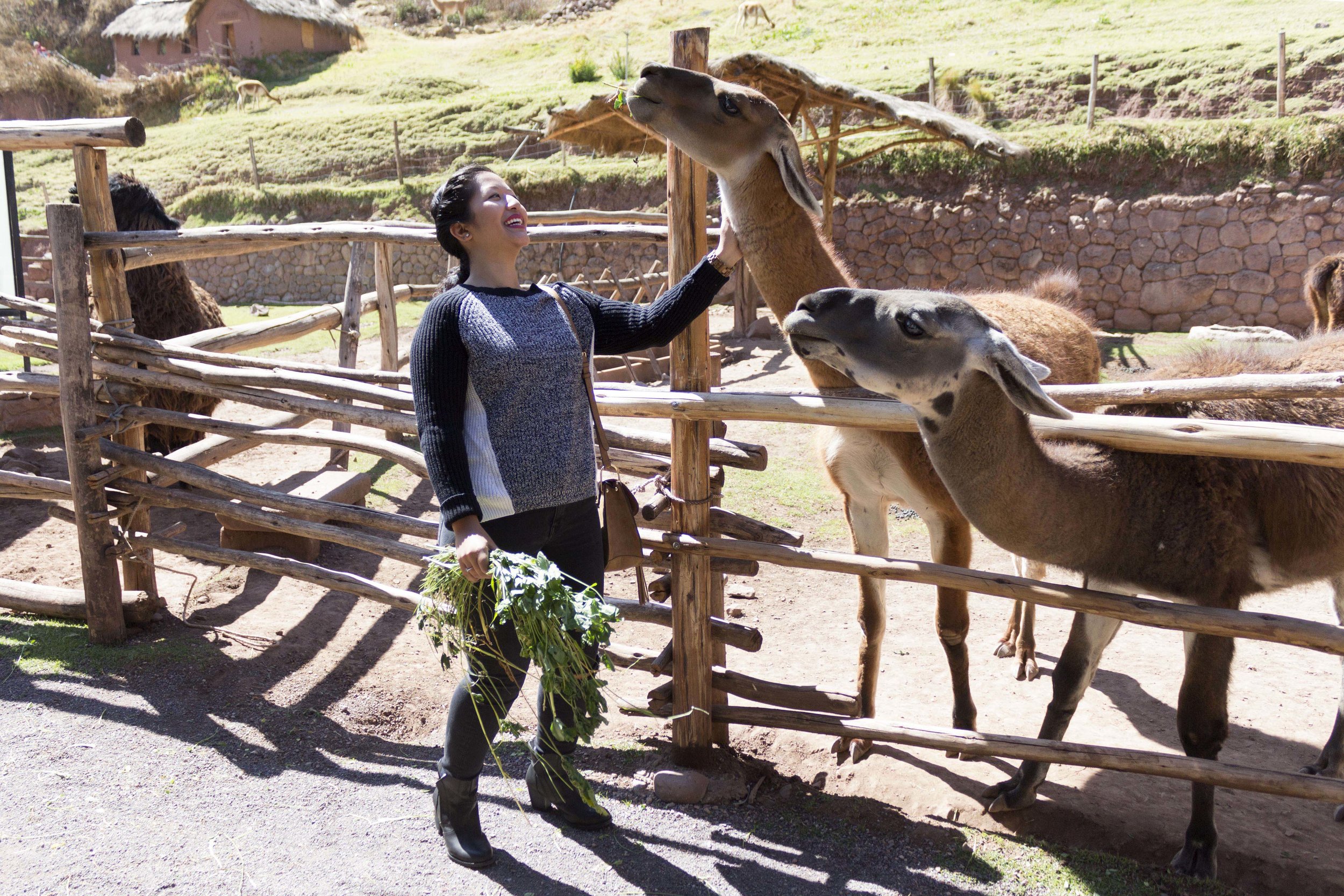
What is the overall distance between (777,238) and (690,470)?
872mm

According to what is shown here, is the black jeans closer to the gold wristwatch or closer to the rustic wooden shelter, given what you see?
the gold wristwatch

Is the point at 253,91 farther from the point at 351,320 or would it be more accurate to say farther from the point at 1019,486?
the point at 1019,486

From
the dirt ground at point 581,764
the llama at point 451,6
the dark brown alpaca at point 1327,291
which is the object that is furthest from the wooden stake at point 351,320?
the llama at point 451,6

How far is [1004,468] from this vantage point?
2.58 metres

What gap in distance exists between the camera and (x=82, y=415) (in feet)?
13.5

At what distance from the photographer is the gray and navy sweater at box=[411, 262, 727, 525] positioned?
234 centimetres

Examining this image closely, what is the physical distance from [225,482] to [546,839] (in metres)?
2.29

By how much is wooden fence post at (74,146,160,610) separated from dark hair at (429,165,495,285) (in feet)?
8.63

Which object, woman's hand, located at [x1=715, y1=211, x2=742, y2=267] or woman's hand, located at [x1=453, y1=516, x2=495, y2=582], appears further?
woman's hand, located at [x1=715, y1=211, x2=742, y2=267]

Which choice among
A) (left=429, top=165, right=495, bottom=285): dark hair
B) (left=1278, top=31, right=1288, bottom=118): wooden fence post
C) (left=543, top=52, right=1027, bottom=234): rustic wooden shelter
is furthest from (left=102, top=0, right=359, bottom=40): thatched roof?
(left=429, top=165, right=495, bottom=285): dark hair

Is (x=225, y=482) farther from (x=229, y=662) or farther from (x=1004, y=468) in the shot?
(x=1004, y=468)

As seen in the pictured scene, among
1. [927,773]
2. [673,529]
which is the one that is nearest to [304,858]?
[673,529]

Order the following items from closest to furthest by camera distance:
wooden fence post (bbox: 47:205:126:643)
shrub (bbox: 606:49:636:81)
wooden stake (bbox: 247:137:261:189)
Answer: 1. wooden fence post (bbox: 47:205:126:643)
2. shrub (bbox: 606:49:636:81)
3. wooden stake (bbox: 247:137:261:189)

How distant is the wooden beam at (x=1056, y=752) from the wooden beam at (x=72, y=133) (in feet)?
11.8
